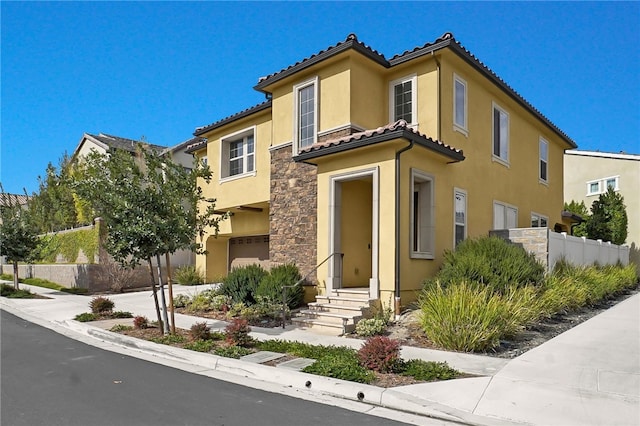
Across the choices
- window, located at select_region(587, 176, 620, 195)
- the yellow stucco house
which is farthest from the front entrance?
window, located at select_region(587, 176, 620, 195)

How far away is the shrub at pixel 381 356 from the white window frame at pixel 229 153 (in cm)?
1251

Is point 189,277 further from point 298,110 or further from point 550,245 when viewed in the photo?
point 550,245

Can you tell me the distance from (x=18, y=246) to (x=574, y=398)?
2366 cm

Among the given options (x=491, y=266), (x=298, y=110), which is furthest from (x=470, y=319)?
(x=298, y=110)

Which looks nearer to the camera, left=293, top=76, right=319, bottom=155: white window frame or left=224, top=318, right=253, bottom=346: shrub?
left=224, top=318, right=253, bottom=346: shrub

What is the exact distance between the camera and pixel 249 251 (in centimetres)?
2245

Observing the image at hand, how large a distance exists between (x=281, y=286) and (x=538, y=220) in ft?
41.8

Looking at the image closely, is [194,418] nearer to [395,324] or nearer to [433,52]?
[395,324]

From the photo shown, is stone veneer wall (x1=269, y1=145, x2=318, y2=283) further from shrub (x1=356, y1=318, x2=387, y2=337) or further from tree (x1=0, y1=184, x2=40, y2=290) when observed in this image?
tree (x1=0, y1=184, x2=40, y2=290)

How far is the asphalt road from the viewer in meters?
5.68

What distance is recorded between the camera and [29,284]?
1069 inches

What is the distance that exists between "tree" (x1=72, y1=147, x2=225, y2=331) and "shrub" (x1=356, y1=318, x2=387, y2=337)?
436 cm

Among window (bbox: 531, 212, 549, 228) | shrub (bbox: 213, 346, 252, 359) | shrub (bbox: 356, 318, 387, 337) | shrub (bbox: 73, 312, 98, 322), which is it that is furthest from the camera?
window (bbox: 531, 212, 549, 228)

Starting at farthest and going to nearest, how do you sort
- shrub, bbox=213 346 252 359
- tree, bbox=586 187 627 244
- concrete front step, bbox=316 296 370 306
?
tree, bbox=586 187 627 244, concrete front step, bbox=316 296 370 306, shrub, bbox=213 346 252 359
